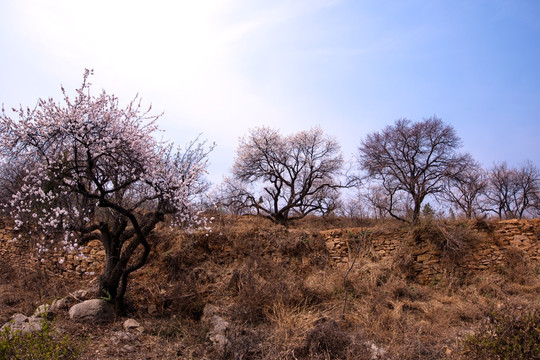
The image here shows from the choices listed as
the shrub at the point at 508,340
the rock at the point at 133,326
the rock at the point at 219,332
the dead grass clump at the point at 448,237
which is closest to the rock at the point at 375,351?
the shrub at the point at 508,340

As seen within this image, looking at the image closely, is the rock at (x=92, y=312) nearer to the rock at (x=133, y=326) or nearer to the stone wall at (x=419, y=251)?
the rock at (x=133, y=326)

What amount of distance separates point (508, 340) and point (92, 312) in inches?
280

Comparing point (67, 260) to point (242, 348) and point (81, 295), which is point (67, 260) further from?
point (242, 348)

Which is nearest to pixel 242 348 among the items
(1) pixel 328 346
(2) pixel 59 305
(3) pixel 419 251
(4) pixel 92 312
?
(1) pixel 328 346

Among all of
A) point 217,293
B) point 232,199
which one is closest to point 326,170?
point 232,199

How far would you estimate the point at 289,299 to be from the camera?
25.5 ft

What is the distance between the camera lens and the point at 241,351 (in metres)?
5.68

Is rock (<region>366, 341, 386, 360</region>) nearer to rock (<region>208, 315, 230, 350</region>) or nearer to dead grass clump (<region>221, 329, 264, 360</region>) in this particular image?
dead grass clump (<region>221, 329, 264, 360</region>)

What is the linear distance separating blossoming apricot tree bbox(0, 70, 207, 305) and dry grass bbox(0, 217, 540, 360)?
1.72 meters

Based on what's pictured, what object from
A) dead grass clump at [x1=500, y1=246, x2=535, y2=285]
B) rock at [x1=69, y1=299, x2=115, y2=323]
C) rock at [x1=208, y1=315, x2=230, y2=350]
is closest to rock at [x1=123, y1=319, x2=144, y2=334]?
rock at [x1=69, y1=299, x2=115, y2=323]

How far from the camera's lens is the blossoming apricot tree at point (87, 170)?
22.5 feet

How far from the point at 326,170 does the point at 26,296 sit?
1832cm

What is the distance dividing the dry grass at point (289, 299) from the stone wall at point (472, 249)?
0.86 feet

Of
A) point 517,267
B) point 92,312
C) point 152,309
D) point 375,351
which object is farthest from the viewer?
point 517,267
